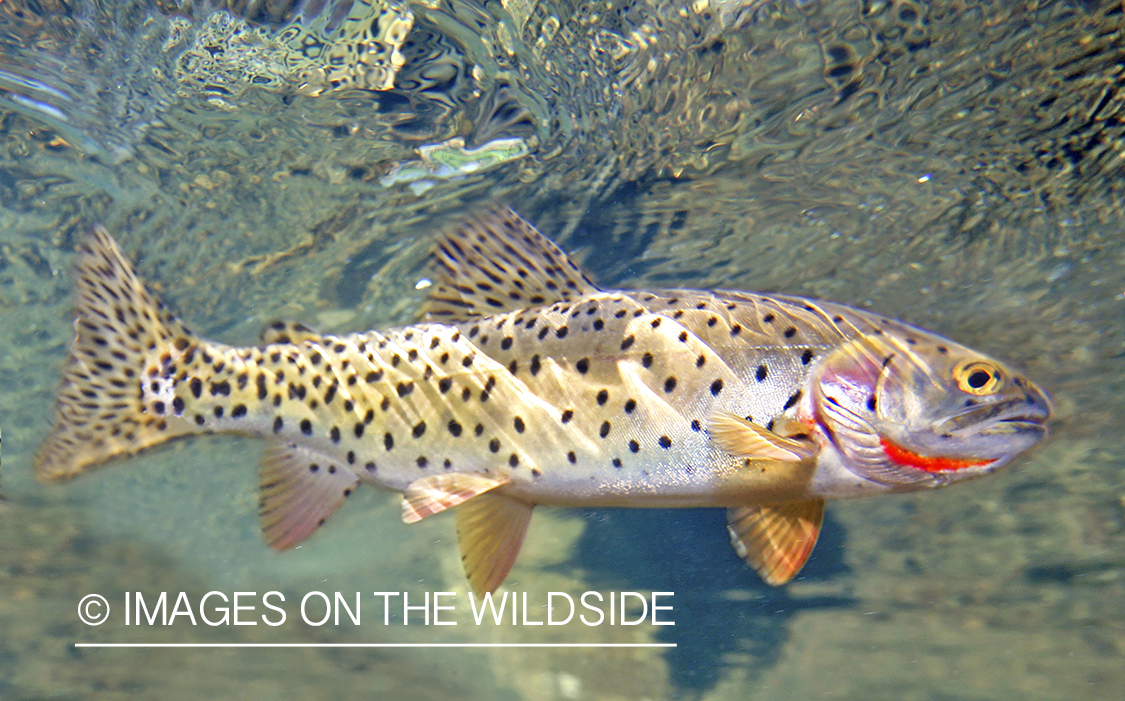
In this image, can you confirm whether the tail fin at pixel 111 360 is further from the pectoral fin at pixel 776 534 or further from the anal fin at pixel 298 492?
the pectoral fin at pixel 776 534

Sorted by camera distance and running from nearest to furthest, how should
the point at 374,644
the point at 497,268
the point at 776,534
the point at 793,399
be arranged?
the point at 793,399
the point at 776,534
the point at 497,268
the point at 374,644

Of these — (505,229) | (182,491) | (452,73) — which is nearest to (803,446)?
Result: (505,229)

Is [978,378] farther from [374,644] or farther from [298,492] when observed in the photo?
[374,644]

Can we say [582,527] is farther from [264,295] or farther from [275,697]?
[264,295]

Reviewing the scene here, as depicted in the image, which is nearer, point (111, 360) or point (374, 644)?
point (111, 360)

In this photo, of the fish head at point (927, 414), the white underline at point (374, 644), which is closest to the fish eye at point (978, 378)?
the fish head at point (927, 414)

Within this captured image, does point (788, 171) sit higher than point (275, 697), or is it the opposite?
point (788, 171)

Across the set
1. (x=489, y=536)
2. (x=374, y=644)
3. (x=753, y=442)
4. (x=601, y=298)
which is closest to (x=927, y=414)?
(x=753, y=442)
